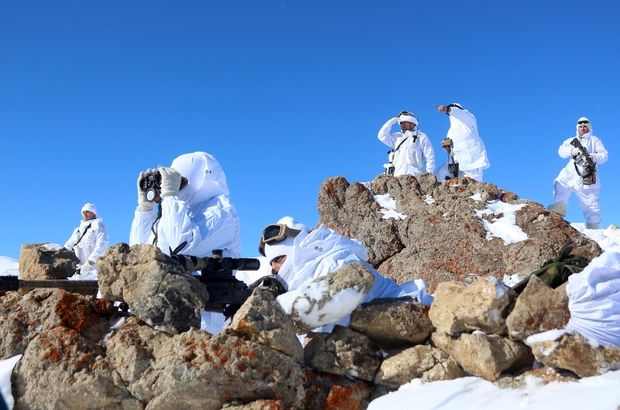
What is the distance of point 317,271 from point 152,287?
1.10m

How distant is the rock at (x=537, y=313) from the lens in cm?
285

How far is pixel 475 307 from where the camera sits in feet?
9.68

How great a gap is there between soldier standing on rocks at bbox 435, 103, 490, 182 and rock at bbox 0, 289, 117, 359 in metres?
7.62

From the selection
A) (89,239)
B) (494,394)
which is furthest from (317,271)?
(89,239)

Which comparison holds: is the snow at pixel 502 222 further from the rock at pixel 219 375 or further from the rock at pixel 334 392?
the rock at pixel 219 375

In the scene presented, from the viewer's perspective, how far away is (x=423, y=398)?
9.46 ft

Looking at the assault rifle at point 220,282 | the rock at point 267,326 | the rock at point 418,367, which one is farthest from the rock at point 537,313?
the assault rifle at point 220,282

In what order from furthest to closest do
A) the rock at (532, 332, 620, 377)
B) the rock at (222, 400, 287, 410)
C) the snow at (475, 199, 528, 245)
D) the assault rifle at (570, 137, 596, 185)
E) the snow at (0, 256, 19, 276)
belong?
the snow at (0, 256, 19, 276)
the assault rifle at (570, 137, 596, 185)
the snow at (475, 199, 528, 245)
the rock at (222, 400, 287, 410)
the rock at (532, 332, 620, 377)

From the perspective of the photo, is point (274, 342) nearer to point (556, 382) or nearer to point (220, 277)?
point (220, 277)

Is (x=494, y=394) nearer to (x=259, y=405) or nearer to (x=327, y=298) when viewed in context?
(x=327, y=298)

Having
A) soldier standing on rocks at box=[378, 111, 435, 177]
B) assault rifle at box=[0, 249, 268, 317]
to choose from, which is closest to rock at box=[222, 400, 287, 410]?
assault rifle at box=[0, 249, 268, 317]

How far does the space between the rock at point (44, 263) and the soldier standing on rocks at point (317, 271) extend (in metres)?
1.51

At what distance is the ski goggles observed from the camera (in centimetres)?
420

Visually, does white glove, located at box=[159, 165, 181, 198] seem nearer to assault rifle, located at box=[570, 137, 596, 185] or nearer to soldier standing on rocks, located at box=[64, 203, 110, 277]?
soldier standing on rocks, located at box=[64, 203, 110, 277]
